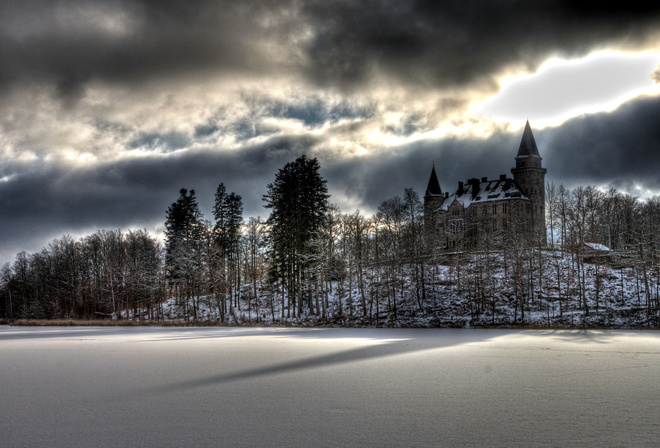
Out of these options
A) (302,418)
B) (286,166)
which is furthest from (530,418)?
(286,166)

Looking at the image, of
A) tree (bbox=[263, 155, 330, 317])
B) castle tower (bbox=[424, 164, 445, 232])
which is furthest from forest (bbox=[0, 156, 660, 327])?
castle tower (bbox=[424, 164, 445, 232])

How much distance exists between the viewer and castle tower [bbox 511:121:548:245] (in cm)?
10875

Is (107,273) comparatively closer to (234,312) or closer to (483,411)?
(234,312)

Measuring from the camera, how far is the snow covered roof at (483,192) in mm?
105375

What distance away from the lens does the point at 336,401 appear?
9648mm

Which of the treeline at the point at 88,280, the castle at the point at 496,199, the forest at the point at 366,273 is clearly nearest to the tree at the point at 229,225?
the forest at the point at 366,273

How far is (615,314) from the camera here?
1917 inches

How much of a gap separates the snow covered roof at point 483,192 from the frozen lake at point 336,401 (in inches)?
3637

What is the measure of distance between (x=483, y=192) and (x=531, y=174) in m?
11.1

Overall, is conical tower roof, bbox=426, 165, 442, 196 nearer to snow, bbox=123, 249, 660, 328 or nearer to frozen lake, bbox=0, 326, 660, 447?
snow, bbox=123, 249, 660, 328

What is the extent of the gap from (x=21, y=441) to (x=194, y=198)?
7159 cm

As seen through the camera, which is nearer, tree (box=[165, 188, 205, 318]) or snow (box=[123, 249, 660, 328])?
snow (box=[123, 249, 660, 328])

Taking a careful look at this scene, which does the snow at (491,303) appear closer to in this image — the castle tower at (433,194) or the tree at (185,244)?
the tree at (185,244)

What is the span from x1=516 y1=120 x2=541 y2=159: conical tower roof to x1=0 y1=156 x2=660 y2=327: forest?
101 ft
